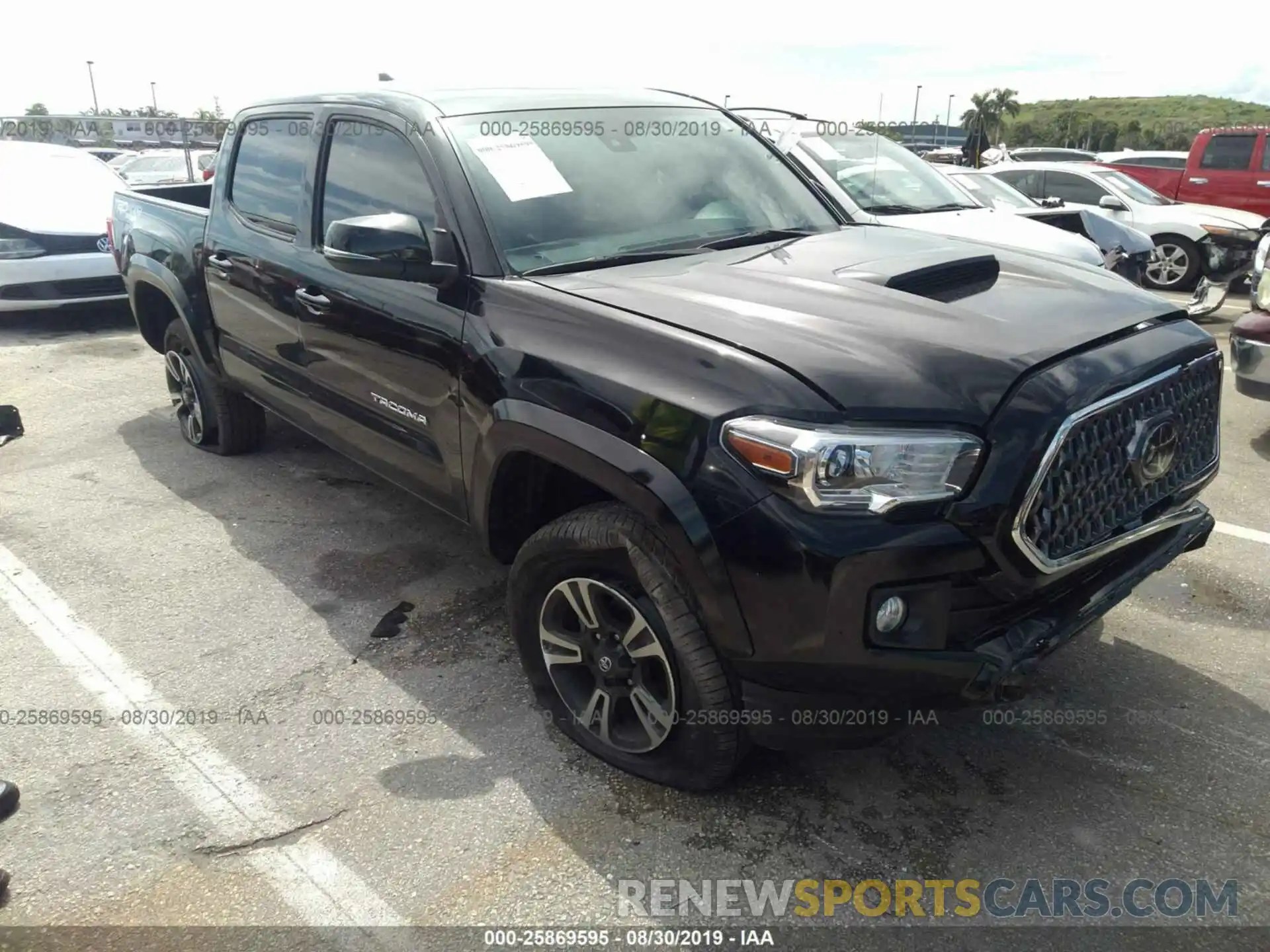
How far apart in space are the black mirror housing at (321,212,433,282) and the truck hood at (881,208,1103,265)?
424 centimetres

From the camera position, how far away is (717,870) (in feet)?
8.20

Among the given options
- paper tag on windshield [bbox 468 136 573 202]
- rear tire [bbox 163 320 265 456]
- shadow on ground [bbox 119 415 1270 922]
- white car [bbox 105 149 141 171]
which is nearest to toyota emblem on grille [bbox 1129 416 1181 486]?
shadow on ground [bbox 119 415 1270 922]

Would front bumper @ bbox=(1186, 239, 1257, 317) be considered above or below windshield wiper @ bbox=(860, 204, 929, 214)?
below

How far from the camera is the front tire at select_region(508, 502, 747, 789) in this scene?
8.05ft

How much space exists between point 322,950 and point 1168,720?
2.54m

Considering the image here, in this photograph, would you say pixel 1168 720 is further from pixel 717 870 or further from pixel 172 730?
pixel 172 730

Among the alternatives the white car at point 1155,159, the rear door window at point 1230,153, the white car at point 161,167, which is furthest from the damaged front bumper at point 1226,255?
the white car at point 161,167

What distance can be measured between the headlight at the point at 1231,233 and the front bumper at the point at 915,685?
32.8 ft

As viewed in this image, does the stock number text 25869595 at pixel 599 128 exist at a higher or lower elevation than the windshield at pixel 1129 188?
higher

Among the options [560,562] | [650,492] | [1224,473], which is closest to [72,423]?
[560,562]

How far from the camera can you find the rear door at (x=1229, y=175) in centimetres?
1326

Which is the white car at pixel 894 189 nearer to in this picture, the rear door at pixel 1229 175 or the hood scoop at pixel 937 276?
the hood scoop at pixel 937 276

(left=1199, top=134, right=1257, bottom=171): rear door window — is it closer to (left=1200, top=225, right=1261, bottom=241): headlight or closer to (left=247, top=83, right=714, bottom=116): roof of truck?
(left=1200, top=225, right=1261, bottom=241): headlight

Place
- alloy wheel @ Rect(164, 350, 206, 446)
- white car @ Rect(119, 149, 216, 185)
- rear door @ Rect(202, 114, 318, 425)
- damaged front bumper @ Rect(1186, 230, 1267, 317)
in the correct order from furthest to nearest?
white car @ Rect(119, 149, 216, 185) < damaged front bumper @ Rect(1186, 230, 1267, 317) < alloy wheel @ Rect(164, 350, 206, 446) < rear door @ Rect(202, 114, 318, 425)
